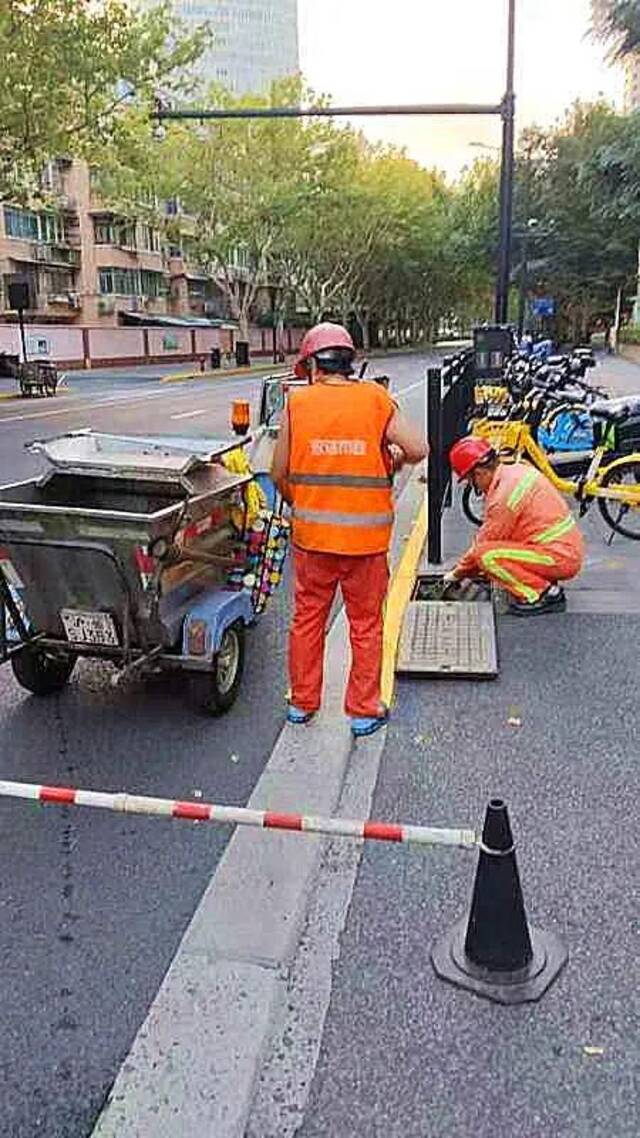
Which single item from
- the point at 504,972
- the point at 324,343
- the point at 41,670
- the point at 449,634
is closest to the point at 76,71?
the point at 449,634

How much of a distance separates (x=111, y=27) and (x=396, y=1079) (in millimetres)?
25135

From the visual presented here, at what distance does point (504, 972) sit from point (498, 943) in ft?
0.30

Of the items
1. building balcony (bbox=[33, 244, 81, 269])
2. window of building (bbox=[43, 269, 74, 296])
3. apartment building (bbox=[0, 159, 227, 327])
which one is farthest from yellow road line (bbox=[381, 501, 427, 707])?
window of building (bbox=[43, 269, 74, 296])

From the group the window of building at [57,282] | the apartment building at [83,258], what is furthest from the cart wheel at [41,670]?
the window of building at [57,282]

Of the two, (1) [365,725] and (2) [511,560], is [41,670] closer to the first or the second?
(1) [365,725]

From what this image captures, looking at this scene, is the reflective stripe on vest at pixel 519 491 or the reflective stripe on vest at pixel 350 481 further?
the reflective stripe on vest at pixel 519 491

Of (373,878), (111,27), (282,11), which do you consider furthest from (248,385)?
(373,878)

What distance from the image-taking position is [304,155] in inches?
1855

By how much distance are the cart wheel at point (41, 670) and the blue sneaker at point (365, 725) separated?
54.0 inches

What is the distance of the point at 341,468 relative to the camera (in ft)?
14.6

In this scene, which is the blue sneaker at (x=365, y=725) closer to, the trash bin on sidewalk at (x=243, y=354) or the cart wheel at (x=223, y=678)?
the cart wheel at (x=223, y=678)

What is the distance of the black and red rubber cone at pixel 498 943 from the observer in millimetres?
2834

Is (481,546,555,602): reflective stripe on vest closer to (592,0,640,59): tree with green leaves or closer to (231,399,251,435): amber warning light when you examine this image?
(231,399,251,435): amber warning light

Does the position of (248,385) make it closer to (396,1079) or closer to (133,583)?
(133,583)
